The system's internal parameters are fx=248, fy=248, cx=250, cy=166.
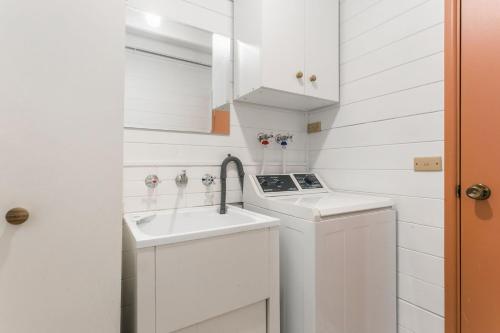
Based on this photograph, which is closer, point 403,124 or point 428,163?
point 428,163

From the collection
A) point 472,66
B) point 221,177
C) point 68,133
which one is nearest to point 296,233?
point 221,177

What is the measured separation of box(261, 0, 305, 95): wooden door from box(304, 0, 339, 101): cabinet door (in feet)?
0.22

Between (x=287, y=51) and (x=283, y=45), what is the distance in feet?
0.15

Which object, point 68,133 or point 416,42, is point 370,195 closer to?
point 416,42

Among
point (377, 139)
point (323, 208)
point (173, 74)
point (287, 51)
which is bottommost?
point (323, 208)

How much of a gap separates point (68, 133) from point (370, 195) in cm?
168

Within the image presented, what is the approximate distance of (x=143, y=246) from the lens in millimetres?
906

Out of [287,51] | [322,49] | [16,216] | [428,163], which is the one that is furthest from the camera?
[322,49]

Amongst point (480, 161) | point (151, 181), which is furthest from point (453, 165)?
point (151, 181)

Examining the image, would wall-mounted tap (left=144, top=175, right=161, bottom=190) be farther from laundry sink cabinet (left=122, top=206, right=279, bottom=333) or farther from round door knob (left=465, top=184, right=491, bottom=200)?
round door knob (left=465, top=184, right=491, bottom=200)

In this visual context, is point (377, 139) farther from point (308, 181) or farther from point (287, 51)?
point (287, 51)

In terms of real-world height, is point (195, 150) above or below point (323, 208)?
above

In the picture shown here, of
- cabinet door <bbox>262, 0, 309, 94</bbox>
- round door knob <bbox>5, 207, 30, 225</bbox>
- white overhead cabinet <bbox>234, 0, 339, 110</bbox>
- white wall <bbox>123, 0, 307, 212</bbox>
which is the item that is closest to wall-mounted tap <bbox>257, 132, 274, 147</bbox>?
white wall <bbox>123, 0, 307, 212</bbox>

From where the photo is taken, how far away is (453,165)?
1.26 meters
